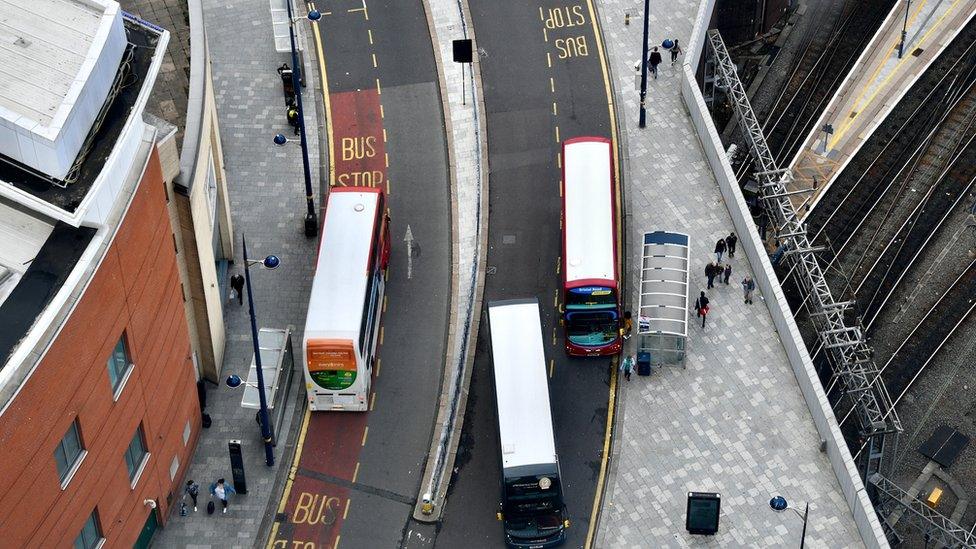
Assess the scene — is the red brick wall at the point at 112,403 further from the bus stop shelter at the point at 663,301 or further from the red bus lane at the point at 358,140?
the bus stop shelter at the point at 663,301

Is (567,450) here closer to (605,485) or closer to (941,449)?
(605,485)

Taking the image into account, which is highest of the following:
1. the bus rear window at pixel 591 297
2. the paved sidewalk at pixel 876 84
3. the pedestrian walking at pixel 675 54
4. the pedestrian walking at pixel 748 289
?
the pedestrian walking at pixel 675 54

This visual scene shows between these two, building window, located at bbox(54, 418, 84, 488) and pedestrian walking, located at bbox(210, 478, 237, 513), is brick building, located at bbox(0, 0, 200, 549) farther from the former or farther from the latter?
pedestrian walking, located at bbox(210, 478, 237, 513)

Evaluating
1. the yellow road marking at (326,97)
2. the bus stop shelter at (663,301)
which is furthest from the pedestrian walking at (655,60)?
the yellow road marking at (326,97)

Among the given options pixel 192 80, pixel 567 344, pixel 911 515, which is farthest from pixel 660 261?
pixel 192 80

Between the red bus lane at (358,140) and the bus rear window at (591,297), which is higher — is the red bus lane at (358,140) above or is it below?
below

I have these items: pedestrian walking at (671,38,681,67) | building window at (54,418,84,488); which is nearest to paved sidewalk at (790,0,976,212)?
pedestrian walking at (671,38,681,67)
